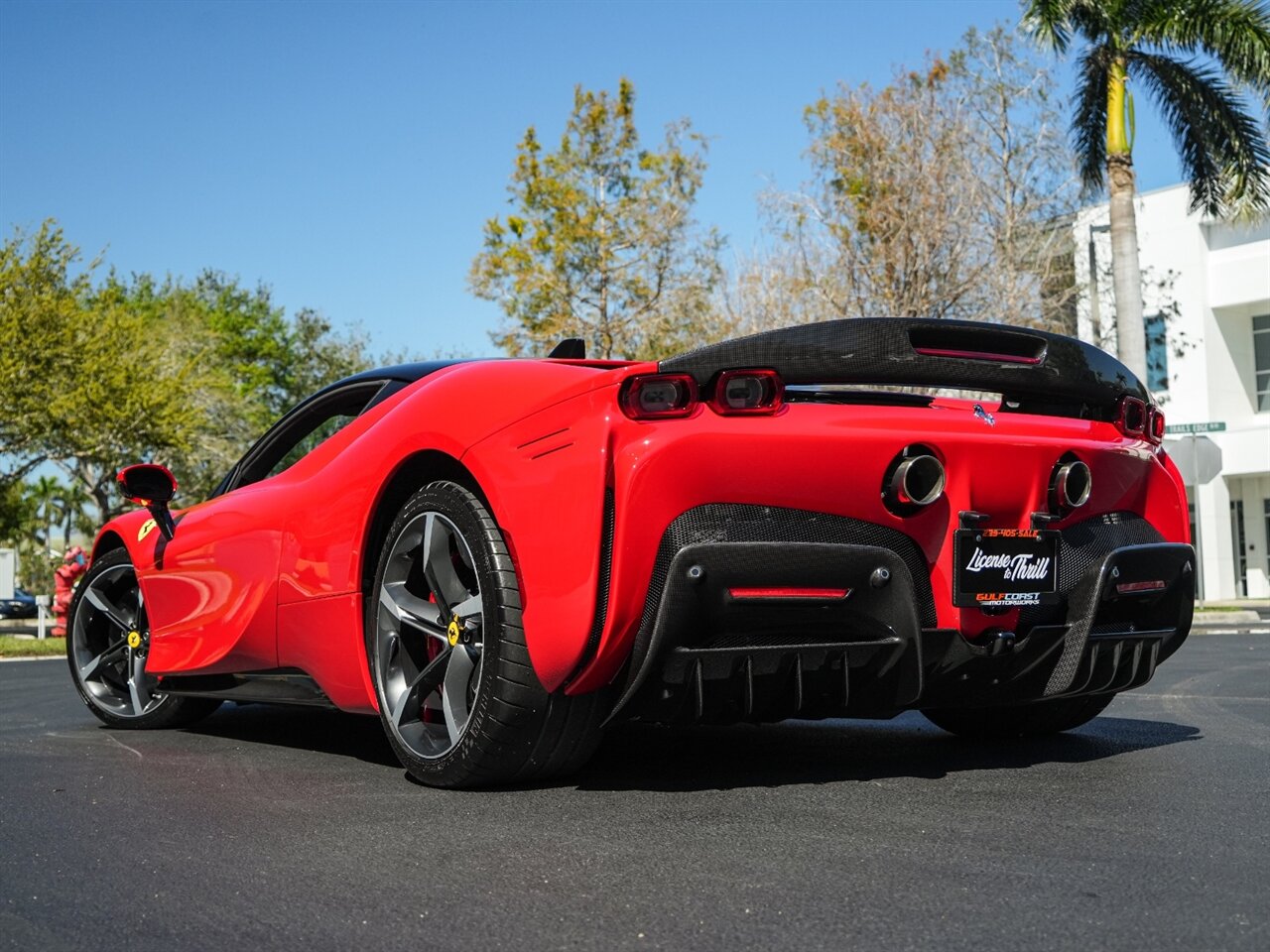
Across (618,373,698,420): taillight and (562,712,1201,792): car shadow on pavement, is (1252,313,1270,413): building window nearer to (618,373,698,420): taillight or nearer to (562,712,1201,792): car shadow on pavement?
(562,712,1201,792): car shadow on pavement

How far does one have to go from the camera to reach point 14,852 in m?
3.25

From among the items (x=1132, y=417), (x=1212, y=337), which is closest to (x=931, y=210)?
(x=1212, y=337)

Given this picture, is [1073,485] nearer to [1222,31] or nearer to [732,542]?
[732,542]

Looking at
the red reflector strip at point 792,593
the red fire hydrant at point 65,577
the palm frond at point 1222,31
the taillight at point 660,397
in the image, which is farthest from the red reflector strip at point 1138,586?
the palm frond at point 1222,31

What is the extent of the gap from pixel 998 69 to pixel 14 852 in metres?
25.4

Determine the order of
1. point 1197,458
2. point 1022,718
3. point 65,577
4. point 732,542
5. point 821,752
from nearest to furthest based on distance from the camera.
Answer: point 732,542, point 821,752, point 1022,718, point 1197,458, point 65,577

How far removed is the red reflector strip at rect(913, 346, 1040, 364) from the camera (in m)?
3.90

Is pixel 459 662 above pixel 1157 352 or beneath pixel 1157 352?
beneath

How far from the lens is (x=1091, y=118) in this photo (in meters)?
22.2

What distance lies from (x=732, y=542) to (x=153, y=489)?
3.00 m

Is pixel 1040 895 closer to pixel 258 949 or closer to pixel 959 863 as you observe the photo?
pixel 959 863

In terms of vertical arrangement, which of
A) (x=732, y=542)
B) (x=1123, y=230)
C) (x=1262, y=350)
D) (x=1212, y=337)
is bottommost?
(x=732, y=542)

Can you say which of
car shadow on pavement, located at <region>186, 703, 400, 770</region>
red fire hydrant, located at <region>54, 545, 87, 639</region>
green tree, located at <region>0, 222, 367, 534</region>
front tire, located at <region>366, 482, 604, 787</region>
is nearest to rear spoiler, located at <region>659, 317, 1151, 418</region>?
front tire, located at <region>366, 482, 604, 787</region>

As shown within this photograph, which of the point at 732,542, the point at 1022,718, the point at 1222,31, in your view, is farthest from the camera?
the point at 1222,31
